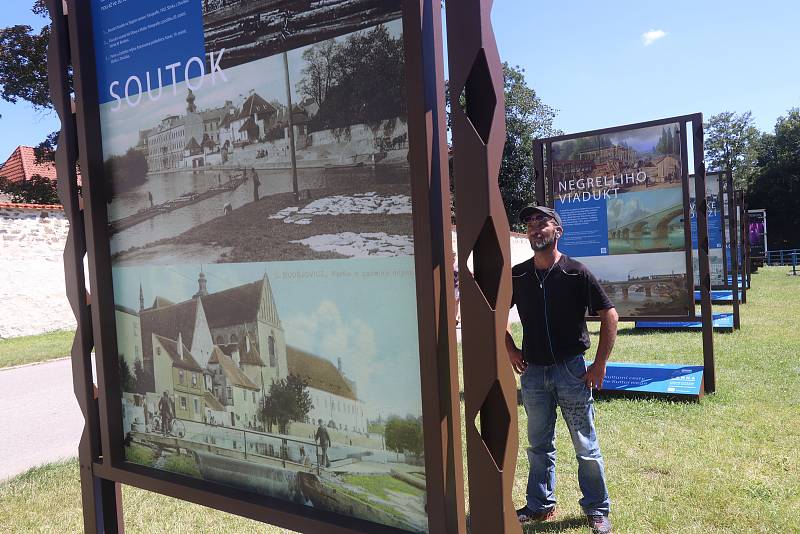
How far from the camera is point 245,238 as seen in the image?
2236mm

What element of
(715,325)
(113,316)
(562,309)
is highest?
(113,316)

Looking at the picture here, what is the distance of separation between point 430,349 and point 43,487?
4405 mm

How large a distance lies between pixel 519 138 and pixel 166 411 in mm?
42605

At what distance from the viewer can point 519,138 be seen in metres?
42.9

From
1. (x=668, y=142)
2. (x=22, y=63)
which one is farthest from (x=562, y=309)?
(x=22, y=63)

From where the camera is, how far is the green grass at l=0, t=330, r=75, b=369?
438 inches

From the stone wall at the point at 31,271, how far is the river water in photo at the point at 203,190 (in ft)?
45.5

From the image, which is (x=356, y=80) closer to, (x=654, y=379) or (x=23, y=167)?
(x=654, y=379)

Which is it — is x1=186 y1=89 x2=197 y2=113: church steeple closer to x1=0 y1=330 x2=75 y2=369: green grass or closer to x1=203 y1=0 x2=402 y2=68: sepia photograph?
x1=203 y1=0 x2=402 y2=68: sepia photograph

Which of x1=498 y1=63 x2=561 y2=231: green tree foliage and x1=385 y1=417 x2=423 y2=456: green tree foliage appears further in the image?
x1=498 y1=63 x2=561 y2=231: green tree foliage

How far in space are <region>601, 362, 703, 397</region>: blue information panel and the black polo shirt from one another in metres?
3.46

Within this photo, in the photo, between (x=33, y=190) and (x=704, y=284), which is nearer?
(x=704, y=284)

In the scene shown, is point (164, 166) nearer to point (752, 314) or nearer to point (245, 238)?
point (245, 238)

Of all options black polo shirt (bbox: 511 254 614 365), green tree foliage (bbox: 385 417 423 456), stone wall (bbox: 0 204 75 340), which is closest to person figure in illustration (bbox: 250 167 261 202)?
green tree foliage (bbox: 385 417 423 456)
